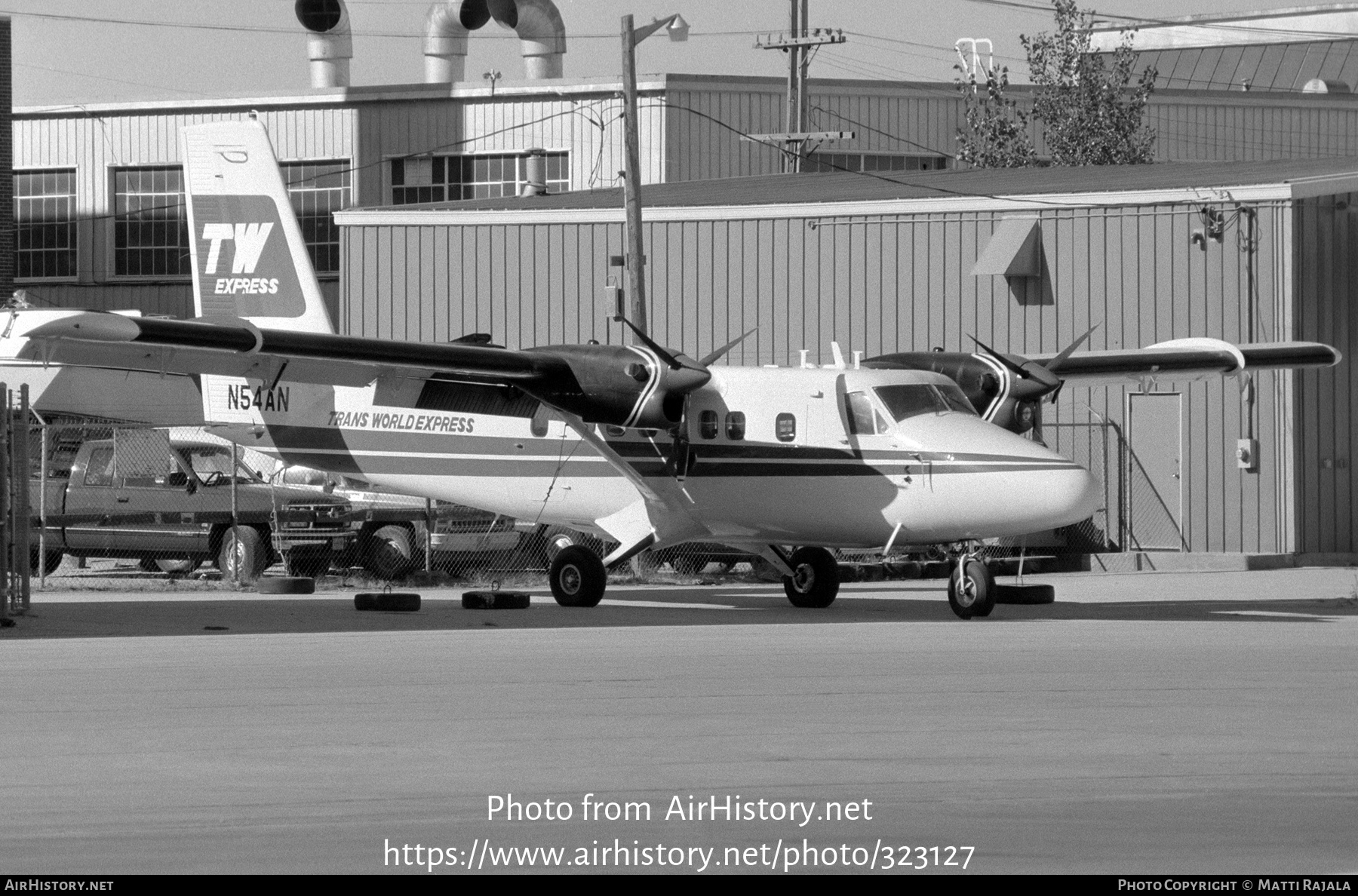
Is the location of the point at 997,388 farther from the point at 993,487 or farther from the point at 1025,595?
the point at 993,487

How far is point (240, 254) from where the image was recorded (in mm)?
21906

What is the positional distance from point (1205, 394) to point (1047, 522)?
1233cm

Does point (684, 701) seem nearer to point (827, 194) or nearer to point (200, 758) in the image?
point (200, 758)

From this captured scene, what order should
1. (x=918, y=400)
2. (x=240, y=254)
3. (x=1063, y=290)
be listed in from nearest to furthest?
(x=918, y=400)
(x=240, y=254)
(x=1063, y=290)

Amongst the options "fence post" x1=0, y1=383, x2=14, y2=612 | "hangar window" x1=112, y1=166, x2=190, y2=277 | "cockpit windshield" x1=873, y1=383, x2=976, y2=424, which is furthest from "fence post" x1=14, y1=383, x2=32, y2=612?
"hangar window" x1=112, y1=166, x2=190, y2=277

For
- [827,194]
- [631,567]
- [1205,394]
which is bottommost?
[631,567]

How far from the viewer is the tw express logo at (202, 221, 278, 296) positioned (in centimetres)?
2186

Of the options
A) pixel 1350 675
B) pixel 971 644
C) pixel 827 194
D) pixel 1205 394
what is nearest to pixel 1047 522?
pixel 971 644

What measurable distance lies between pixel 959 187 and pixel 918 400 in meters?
16.0

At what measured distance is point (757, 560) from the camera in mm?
27422

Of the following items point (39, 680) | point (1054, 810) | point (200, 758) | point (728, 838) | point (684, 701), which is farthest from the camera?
point (39, 680)

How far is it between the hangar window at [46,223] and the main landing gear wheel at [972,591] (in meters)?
40.0

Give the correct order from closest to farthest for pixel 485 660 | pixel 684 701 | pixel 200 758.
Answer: pixel 200 758, pixel 684 701, pixel 485 660

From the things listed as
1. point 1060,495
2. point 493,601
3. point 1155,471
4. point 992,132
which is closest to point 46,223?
point 992,132
